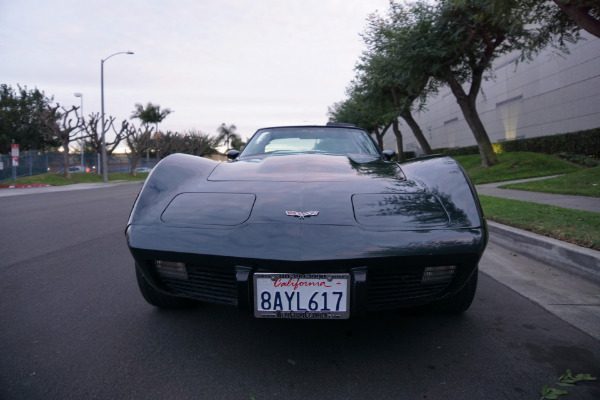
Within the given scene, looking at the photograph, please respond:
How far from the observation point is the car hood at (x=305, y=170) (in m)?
2.29

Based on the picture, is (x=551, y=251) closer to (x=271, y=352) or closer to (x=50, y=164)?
(x=271, y=352)

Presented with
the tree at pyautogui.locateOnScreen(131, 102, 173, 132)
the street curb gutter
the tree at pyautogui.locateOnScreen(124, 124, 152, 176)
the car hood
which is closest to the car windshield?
the car hood

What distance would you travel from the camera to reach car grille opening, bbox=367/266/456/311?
1739mm

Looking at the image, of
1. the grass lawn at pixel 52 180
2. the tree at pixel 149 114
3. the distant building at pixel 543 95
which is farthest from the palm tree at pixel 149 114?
the distant building at pixel 543 95

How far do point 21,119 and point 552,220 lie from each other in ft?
145

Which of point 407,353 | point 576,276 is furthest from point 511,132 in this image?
point 407,353

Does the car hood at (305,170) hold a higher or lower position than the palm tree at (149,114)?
lower

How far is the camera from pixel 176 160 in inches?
97.1

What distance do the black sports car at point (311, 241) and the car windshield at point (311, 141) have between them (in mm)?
1135

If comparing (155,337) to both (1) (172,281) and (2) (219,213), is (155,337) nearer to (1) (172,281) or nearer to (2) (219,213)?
(1) (172,281)

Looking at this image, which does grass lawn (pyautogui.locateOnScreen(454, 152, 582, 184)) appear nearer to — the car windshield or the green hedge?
the green hedge

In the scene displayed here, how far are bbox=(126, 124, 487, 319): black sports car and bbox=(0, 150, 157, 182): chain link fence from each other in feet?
72.9

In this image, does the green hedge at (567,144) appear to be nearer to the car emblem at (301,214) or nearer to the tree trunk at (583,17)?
the tree trunk at (583,17)

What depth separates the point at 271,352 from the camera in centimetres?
191
